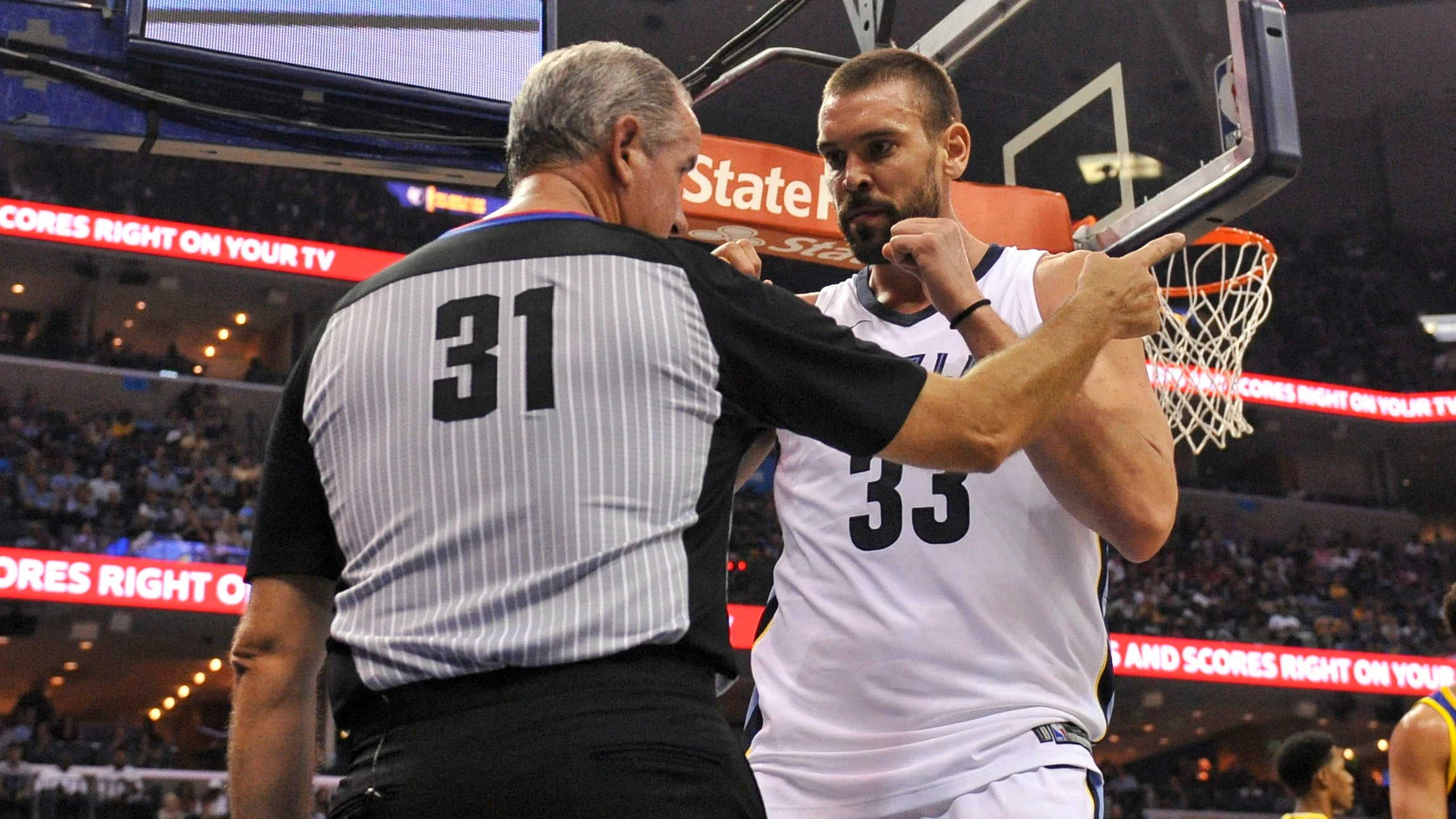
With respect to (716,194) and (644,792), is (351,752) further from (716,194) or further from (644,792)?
(716,194)

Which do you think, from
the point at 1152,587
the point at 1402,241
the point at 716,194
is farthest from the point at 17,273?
the point at 1402,241

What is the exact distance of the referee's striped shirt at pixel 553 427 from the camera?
169 cm

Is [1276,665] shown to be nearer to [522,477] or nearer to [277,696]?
[277,696]

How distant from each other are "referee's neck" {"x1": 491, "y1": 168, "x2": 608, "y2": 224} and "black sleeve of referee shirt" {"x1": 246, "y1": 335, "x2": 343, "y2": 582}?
0.36 meters

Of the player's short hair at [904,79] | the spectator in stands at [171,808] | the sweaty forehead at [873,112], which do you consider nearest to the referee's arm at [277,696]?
the sweaty forehead at [873,112]

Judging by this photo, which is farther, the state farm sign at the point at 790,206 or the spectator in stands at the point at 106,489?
the spectator in stands at the point at 106,489

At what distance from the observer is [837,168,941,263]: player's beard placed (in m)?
2.92

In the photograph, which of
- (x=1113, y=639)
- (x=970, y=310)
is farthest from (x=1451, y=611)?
(x=1113, y=639)

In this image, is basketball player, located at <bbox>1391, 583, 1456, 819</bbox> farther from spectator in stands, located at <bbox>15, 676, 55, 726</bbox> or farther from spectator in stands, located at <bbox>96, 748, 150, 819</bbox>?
spectator in stands, located at <bbox>15, 676, 55, 726</bbox>

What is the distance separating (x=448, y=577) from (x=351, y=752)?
0.29 m

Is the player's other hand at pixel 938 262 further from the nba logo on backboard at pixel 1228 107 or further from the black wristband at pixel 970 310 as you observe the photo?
the nba logo on backboard at pixel 1228 107

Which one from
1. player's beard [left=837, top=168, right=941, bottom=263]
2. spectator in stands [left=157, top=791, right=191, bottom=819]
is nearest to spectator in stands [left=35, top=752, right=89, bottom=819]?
spectator in stands [left=157, top=791, right=191, bottom=819]

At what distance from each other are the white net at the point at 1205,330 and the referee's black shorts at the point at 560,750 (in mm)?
4860

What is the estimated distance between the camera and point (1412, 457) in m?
28.4
